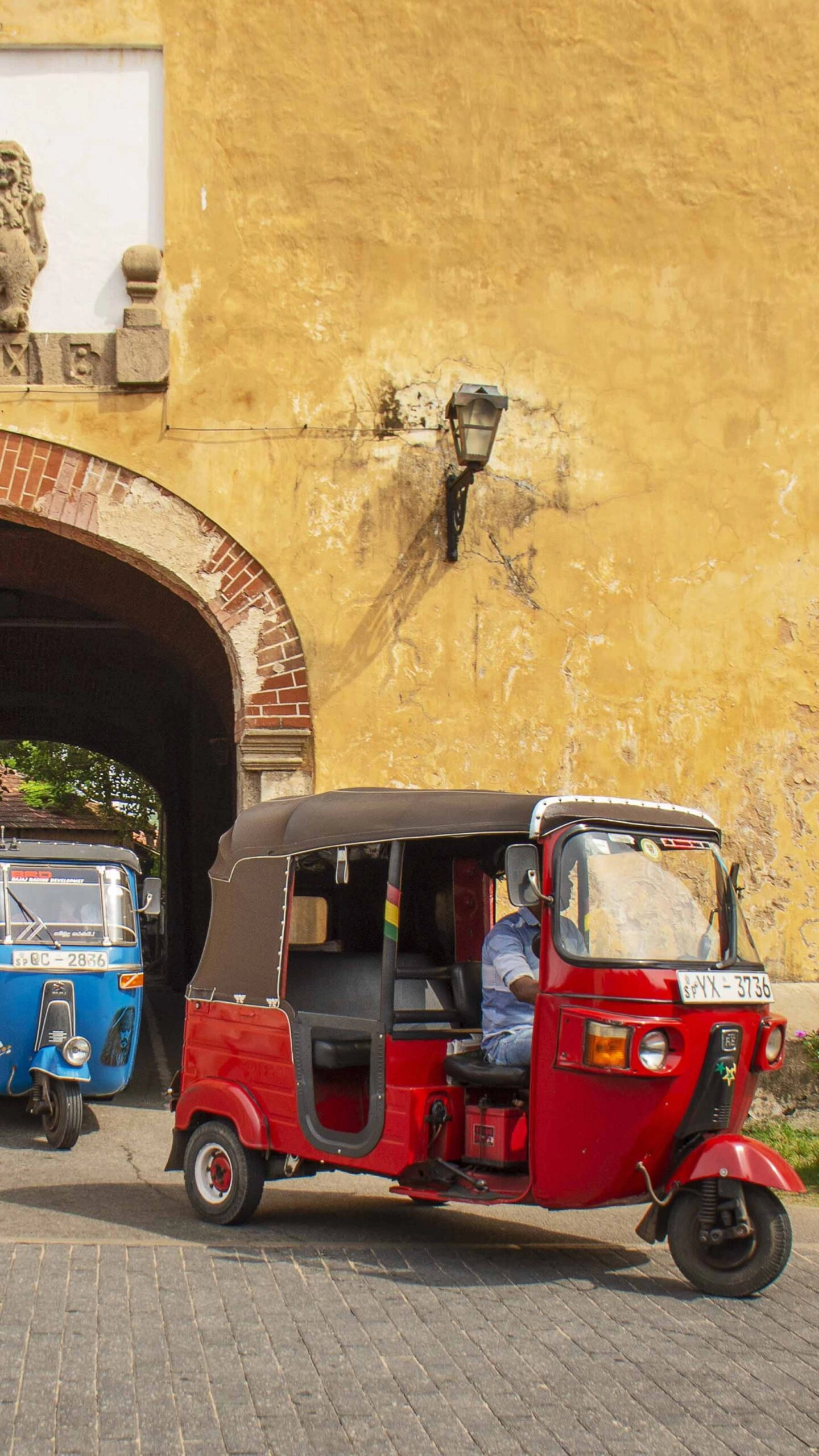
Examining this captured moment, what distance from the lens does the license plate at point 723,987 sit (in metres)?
5.42

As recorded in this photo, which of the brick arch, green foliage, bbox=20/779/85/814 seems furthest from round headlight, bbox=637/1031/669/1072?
green foliage, bbox=20/779/85/814

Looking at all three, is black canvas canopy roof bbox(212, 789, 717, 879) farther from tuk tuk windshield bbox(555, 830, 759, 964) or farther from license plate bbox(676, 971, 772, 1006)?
license plate bbox(676, 971, 772, 1006)

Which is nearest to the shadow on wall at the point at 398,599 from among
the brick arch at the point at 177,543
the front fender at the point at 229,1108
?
the brick arch at the point at 177,543

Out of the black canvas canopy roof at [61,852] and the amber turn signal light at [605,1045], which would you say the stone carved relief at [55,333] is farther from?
the amber turn signal light at [605,1045]

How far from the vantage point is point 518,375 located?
32.3 feet

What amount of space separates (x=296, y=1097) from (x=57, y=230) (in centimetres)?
614

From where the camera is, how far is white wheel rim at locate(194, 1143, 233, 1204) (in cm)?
652

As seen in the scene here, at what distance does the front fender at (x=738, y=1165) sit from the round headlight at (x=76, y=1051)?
14.4 ft

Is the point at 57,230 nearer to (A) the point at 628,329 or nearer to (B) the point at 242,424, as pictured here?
(B) the point at 242,424

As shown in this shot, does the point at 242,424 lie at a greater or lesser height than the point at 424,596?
greater

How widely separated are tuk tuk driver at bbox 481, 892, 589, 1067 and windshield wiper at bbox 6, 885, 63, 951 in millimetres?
3991

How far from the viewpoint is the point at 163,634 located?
521 inches

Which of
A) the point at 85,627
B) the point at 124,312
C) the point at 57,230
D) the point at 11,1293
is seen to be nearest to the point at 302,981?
the point at 11,1293

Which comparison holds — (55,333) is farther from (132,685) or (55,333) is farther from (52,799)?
(52,799)
